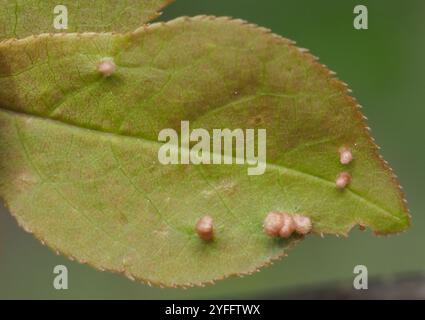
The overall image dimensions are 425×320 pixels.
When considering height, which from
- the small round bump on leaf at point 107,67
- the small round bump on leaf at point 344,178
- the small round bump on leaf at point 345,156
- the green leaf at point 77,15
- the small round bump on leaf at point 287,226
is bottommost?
the small round bump on leaf at point 287,226

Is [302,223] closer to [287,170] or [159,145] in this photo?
[287,170]

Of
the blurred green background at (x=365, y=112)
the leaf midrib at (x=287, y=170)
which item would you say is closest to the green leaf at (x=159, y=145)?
the leaf midrib at (x=287, y=170)

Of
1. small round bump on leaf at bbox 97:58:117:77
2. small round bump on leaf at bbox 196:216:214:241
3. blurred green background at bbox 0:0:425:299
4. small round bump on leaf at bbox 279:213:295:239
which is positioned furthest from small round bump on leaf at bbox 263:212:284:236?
blurred green background at bbox 0:0:425:299

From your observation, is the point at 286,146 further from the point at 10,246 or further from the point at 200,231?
the point at 10,246

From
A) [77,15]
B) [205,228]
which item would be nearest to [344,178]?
[205,228]

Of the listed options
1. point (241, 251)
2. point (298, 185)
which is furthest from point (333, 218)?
point (241, 251)

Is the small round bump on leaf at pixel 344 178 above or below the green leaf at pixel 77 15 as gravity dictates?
below

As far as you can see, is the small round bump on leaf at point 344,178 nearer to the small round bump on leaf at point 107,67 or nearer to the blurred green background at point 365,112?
the small round bump on leaf at point 107,67
